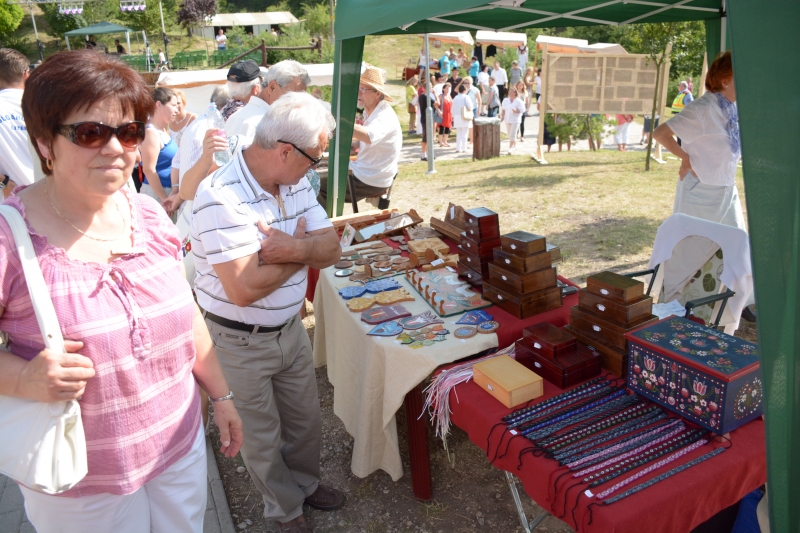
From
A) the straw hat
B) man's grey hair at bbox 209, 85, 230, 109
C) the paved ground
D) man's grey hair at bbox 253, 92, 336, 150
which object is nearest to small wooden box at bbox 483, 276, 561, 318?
man's grey hair at bbox 253, 92, 336, 150

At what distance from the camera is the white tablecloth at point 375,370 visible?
7.77 ft

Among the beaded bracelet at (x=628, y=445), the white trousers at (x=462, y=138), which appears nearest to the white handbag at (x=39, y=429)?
the beaded bracelet at (x=628, y=445)

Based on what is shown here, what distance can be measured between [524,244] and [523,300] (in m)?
0.27

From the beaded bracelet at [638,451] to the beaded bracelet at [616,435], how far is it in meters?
0.06

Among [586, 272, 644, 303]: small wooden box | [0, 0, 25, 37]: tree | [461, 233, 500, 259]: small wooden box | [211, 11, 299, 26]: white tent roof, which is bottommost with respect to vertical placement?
[586, 272, 644, 303]: small wooden box

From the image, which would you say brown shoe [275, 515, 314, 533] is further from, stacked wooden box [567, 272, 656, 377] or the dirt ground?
stacked wooden box [567, 272, 656, 377]

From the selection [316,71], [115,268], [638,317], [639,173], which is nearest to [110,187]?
[115,268]

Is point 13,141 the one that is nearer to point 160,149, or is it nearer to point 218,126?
point 160,149

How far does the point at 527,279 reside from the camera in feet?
8.34

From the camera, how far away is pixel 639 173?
30.6ft

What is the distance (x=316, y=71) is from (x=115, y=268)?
1165 cm

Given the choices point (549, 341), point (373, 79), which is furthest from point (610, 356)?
point (373, 79)

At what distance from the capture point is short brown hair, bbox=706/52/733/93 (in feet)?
11.7

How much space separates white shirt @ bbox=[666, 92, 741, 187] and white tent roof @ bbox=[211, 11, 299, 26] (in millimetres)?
42484
